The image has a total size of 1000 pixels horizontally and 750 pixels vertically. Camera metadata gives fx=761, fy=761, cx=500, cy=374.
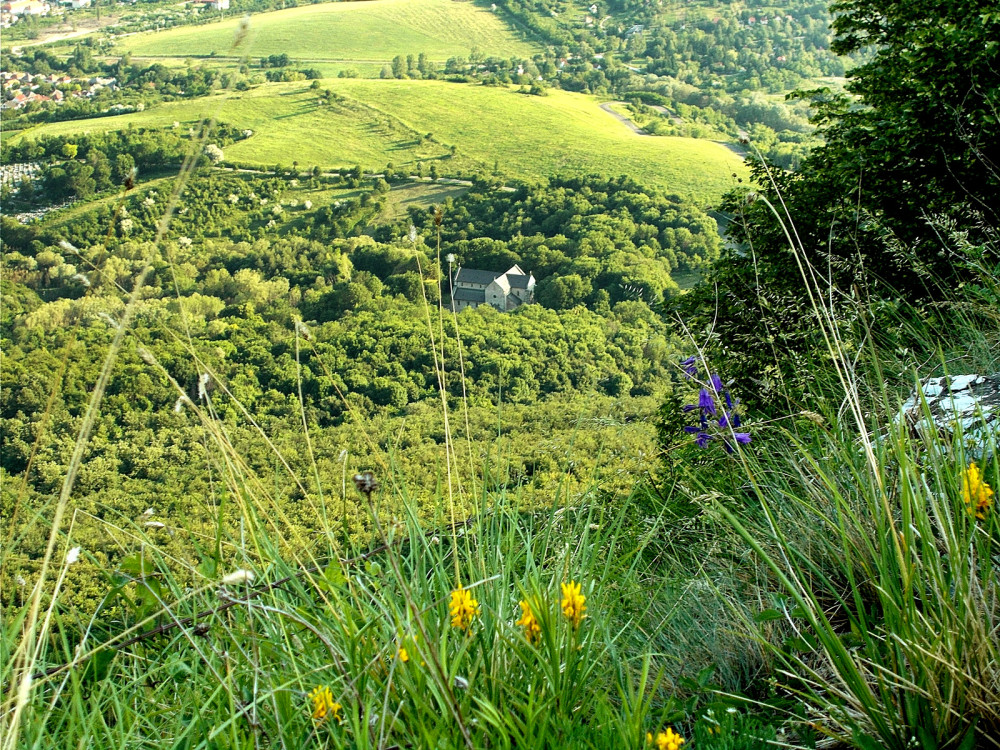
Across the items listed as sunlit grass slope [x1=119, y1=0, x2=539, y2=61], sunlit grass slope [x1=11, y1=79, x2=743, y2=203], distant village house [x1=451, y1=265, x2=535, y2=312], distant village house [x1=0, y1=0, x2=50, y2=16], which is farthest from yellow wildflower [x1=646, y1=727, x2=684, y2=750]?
distant village house [x1=0, y1=0, x2=50, y2=16]

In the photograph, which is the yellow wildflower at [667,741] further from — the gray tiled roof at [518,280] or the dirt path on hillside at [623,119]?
the dirt path on hillside at [623,119]

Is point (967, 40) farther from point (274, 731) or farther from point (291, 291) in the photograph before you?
point (291, 291)

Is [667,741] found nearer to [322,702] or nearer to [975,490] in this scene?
[322,702]

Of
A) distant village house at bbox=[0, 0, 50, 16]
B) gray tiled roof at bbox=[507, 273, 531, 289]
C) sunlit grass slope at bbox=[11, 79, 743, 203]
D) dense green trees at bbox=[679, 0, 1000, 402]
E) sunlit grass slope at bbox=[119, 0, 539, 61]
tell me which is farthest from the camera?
sunlit grass slope at bbox=[119, 0, 539, 61]

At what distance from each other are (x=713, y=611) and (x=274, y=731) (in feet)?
2.84

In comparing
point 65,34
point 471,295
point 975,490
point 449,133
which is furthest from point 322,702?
point 65,34

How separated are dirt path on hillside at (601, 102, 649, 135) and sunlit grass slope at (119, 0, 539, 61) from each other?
21.5 metres

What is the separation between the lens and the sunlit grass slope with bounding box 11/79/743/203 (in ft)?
224

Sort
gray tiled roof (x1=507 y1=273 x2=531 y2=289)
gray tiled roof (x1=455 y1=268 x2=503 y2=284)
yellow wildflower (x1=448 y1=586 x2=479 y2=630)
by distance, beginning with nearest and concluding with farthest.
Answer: yellow wildflower (x1=448 y1=586 x2=479 y2=630) < gray tiled roof (x1=455 y1=268 x2=503 y2=284) < gray tiled roof (x1=507 y1=273 x2=531 y2=289)

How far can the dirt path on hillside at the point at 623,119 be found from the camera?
77812 millimetres

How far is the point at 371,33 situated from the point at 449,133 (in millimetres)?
34591

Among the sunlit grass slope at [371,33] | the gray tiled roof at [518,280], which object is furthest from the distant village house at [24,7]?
the gray tiled roof at [518,280]

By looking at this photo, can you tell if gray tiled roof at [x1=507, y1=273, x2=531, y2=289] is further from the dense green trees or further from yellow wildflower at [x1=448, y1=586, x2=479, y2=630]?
yellow wildflower at [x1=448, y1=586, x2=479, y2=630]

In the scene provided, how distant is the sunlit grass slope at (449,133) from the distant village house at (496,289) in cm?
1816
